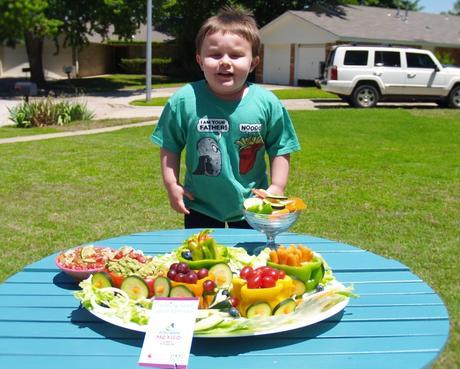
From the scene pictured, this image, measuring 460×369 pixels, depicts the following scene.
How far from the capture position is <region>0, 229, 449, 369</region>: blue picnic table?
5.35 feet

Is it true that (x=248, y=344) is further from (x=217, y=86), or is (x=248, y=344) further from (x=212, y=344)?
(x=217, y=86)

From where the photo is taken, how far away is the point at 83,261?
228 centimetres

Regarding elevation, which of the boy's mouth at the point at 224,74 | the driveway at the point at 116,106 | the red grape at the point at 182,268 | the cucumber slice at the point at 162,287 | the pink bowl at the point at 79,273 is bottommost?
the driveway at the point at 116,106

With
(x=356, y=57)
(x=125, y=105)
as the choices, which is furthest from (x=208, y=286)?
(x=125, y=105)

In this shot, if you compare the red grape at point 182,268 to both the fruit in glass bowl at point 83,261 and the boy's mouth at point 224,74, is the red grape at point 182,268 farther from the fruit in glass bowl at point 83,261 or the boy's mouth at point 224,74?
the boy's mouth at point 224,74

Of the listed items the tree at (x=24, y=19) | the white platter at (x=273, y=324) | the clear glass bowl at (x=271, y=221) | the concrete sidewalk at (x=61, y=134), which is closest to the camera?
the white platter at (x=273, y=324)

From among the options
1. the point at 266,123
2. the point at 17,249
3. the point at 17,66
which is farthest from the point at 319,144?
the point at 17,66

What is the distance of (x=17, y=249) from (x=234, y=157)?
338 cm

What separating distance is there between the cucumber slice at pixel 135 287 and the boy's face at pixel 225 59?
1052 millimetres

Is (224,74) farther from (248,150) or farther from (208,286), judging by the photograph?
(208,286)

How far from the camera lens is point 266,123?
2969 millimetres

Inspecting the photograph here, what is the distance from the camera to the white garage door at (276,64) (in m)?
34.8

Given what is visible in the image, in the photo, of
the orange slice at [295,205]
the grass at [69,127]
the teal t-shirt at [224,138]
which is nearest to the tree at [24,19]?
the grass at [69,127]

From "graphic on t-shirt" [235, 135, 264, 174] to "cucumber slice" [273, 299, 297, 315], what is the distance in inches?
48.8
